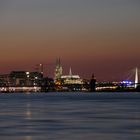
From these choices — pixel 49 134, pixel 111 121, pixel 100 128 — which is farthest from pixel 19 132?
pixel 111 121

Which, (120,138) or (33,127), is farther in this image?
(33,127)

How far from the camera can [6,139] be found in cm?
3525

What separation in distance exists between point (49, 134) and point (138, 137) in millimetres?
6246

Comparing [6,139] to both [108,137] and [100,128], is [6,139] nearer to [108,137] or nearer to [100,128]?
[108,137]

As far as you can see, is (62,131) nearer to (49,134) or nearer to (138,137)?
(49,134)

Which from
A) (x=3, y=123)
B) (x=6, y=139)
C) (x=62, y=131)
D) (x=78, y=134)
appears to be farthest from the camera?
(x=3, y=123)

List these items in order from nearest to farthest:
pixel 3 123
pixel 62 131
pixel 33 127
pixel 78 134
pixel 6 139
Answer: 1. pixel 6 139
2. pixel 78 134
3. pixel 62 131
4. pixel 33 127
5. pixel 3 123

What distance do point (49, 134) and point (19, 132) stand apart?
93.0 inches

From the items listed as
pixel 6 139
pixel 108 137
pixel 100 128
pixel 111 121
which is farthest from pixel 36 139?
pixel 111 121

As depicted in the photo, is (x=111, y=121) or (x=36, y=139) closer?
(x=36, y=139)

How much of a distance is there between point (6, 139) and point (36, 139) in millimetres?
1871

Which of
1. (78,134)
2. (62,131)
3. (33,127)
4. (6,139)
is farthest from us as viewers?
(33,127)

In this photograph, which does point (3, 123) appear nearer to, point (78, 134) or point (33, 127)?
point (33, 127)

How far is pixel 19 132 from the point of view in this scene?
39.6m
